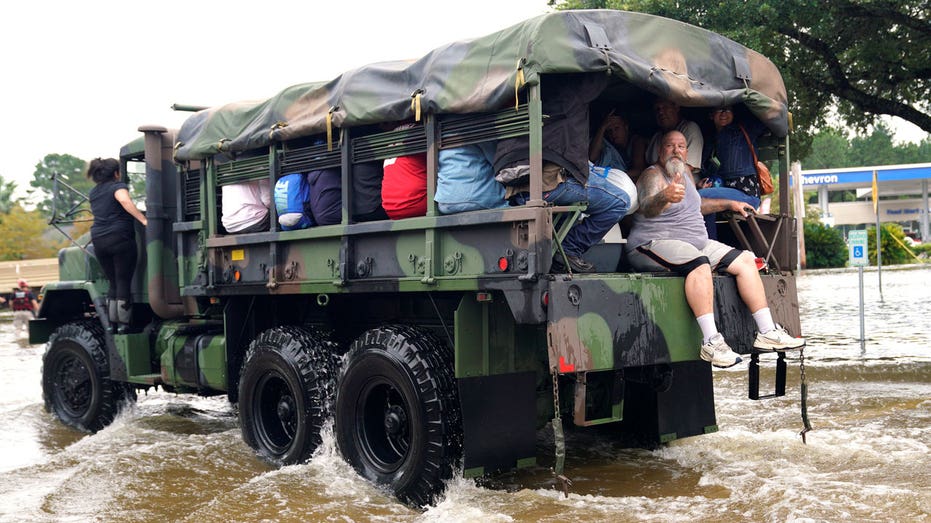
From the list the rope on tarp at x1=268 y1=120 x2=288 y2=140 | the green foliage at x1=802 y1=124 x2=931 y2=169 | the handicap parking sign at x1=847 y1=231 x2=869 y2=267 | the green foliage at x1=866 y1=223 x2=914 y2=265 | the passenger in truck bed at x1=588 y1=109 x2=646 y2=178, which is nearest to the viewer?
the passenger in truck bed at x1=588 y1=109 x2=646 y2=178

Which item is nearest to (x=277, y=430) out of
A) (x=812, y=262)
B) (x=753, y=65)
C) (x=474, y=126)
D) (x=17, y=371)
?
(x=474, y=126)

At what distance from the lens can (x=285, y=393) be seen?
7.30 metres

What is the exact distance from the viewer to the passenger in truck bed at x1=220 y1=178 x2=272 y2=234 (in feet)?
24.6

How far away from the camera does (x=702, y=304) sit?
579 centimetres

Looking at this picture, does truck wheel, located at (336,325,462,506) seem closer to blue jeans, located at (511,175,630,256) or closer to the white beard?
blue jeans, located at (511,175,630,256)

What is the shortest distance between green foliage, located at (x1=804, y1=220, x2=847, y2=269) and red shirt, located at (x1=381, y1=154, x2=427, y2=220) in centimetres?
3694

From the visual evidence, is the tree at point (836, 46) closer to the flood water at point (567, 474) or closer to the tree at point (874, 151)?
the flood water at point (567, 474)

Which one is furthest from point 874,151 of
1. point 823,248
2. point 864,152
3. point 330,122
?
point 330,122

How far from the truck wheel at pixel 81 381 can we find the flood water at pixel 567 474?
0.60ft

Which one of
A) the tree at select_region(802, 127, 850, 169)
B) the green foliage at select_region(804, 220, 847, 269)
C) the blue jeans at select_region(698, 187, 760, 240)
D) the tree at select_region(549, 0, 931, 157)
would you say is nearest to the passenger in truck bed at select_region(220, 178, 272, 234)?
the blue jeans at select_region(698, 187, 760, 240)

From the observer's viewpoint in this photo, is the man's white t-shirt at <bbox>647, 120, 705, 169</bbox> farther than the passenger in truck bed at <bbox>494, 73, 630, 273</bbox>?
Yes

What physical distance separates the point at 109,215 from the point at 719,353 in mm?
5794

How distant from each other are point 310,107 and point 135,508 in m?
2.98

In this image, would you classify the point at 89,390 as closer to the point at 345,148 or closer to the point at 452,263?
the point at 345,148
